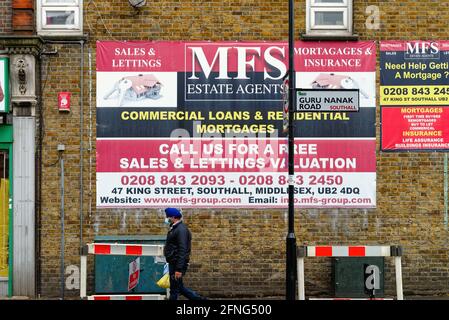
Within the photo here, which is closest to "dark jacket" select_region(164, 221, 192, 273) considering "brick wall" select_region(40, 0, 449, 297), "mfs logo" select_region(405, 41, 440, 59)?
"brick wall" select_region(40, 0, 449, 297)

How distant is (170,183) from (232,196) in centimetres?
119

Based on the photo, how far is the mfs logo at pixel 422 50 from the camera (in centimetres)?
1266

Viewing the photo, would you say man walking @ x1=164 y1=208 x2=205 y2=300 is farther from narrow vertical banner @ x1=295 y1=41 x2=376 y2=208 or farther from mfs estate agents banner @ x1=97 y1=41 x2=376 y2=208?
narrow vertical banner @ x1=295 y1=41 x2=376 y2=208

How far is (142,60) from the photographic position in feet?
41.3

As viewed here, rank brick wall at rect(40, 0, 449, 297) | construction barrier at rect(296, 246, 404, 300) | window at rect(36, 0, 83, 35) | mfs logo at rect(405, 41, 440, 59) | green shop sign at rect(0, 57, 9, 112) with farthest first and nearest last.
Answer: mfs logo at rect(405, 41, 440, 59) → window at rect(36, 0, 83, 35) → brick wall at rect(40, 0, 449, 297) → green shop sign at rect(0, 57, 9, 112) → construction barrier at rect(296, 246, 404, 300)

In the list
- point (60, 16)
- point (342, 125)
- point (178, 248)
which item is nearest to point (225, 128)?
point (342, 125)

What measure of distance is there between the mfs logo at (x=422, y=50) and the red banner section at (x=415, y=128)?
0.98m

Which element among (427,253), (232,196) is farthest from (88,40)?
(427,253)

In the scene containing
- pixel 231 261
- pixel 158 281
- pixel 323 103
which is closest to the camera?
pixel 323 103

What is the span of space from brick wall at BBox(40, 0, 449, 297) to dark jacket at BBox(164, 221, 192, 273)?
2.17m

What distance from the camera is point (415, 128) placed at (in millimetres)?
12633

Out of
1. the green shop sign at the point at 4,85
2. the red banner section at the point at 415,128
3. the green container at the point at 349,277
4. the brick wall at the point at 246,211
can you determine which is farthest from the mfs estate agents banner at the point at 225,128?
the green shop sign at the point at 4,85

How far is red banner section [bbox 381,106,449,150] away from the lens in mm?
12617

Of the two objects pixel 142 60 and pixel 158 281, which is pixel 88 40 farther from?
pixel 158 281
